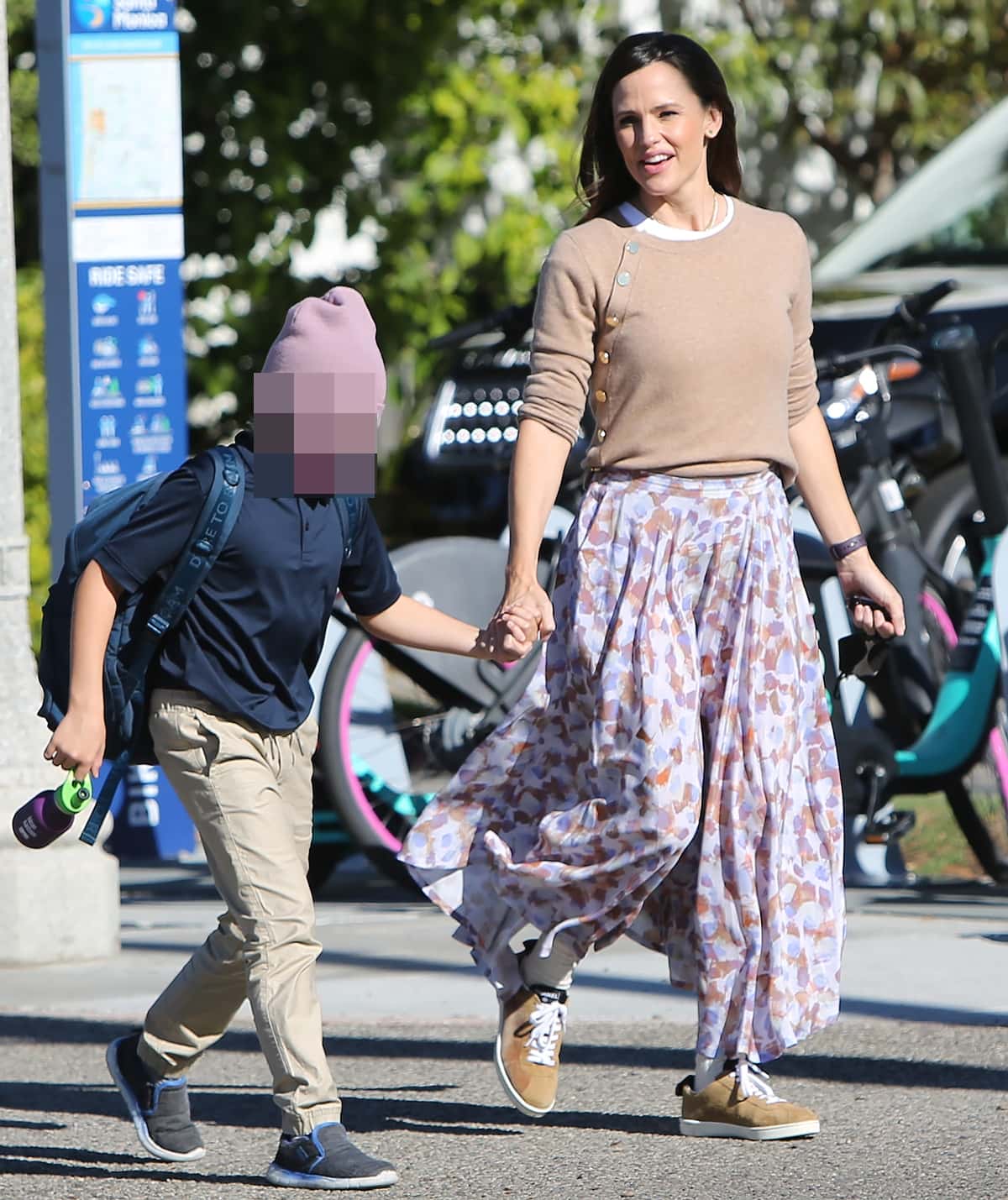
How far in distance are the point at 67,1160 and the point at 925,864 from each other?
364cm

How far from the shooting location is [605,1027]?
17.3ft

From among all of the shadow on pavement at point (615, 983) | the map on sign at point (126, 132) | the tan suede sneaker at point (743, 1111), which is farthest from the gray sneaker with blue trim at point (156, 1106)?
the map on sign at point (126, 132)

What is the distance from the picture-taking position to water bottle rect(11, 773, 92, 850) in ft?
12.7

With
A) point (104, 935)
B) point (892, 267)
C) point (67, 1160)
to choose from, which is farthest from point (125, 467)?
point (67, 1160)

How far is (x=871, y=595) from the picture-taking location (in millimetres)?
4426

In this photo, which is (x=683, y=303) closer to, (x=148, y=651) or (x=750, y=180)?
(x=148, y=651)

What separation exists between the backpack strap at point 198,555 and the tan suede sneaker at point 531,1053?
896mm

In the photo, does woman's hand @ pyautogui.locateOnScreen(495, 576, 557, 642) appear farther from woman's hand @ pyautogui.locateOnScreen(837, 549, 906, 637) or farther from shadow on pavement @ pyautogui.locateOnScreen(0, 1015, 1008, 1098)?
shadow on pavement @ pyautogui.locateOnScreen(0, 1015, 1008, 1098)

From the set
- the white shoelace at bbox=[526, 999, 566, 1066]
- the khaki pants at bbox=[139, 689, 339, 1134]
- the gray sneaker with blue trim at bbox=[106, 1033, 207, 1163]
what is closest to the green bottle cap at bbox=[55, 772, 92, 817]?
the khaki pants at bbox=[139, 689, 339, 1134]

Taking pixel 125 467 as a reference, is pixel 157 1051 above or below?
below

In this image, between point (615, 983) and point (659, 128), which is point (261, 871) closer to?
point (659, 128)

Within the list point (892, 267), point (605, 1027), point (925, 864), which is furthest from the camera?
point (892, 267)

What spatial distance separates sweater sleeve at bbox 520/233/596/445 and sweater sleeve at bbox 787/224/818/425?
393 mm

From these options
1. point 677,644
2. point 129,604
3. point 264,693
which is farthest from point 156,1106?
point 677,644
